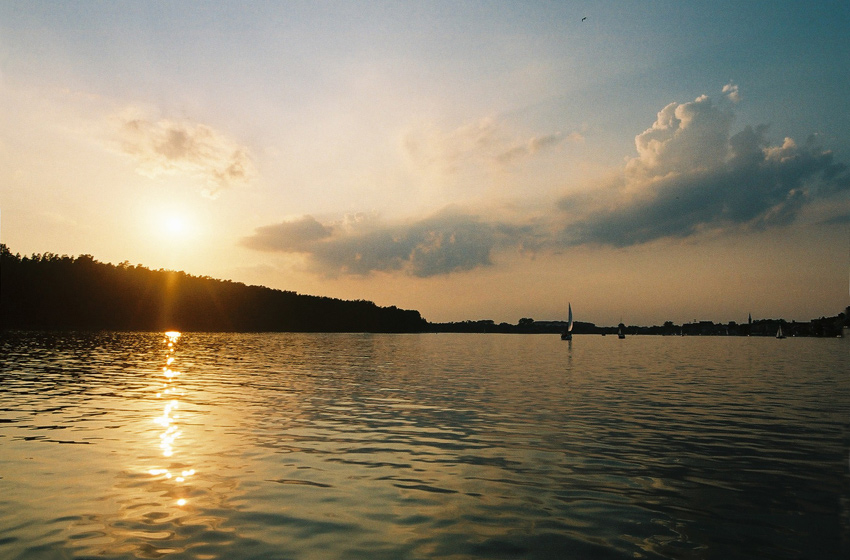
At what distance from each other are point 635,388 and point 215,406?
34549 millimetres

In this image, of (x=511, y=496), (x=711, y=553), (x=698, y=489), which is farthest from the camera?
(x=698, y=489)

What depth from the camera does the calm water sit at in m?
12.0

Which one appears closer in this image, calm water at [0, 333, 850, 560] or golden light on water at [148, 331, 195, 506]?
calm water at [0, 333, 850, 560]

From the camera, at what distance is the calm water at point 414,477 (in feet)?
39.4

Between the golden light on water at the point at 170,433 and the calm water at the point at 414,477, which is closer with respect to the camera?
the calm water at the point at 414,477

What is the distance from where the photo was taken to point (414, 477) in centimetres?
1758

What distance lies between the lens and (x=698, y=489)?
54.5ft

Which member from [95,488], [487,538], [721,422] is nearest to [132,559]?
[95,488]

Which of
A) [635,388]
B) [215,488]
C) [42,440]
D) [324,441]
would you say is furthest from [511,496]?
[635,388]

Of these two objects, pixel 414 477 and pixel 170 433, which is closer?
pixel 414 477

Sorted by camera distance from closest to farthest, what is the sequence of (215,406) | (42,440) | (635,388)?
(42,440) → (215,406) → (635,388)

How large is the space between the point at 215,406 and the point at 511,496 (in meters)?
22.7

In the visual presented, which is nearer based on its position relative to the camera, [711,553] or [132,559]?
[132,559]

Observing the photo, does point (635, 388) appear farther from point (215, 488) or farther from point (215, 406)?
point (215, 488)
